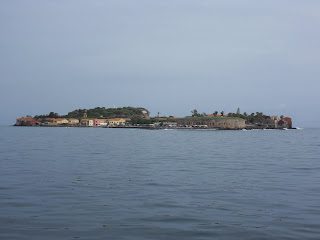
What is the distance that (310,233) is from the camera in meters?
11.6

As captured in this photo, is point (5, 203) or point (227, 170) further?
point (227, 170)

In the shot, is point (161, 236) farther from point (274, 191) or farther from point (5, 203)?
point (274, 191)

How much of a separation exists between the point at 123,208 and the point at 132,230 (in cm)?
290

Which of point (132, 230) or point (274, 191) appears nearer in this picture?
point (132, 230)

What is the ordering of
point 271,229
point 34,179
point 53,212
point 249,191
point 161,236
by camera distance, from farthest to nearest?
point 34,179, point 249,191, point 53,212, point 271,229, point 161,236

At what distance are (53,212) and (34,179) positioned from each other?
336 inches

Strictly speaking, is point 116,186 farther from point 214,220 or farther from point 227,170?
point 227,170

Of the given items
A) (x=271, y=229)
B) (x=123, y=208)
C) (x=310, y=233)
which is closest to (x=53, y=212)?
(x=123, y=208)

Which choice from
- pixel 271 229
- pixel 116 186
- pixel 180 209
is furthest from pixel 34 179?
pixel 271 229

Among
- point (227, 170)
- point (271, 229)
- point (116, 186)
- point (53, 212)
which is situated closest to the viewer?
point (271, 229)

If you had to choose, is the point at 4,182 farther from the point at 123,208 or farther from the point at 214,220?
the point at 214,220

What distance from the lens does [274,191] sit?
18.6 metres

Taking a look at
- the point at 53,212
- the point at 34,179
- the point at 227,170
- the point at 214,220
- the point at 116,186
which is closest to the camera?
the point at 214,220

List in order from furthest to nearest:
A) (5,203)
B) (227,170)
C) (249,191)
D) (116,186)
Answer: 1. (227,170)
2. (116,186)
3. (249,191)
4. (5,203)
